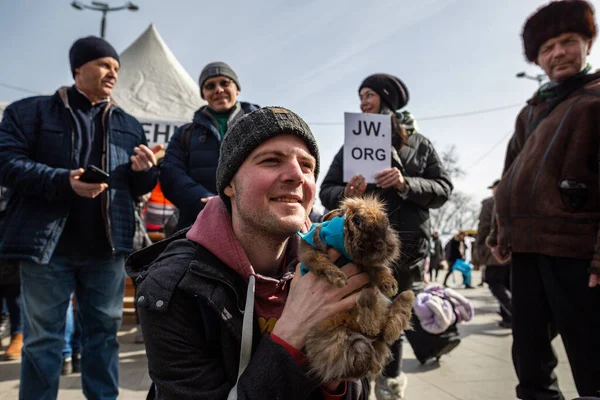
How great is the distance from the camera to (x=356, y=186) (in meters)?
2.74

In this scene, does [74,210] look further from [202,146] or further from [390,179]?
[390,179]

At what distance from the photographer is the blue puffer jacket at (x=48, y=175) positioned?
2.33 m

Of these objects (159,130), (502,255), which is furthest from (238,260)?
(159,130)

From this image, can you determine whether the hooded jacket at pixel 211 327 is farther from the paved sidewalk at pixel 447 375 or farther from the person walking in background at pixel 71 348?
the person walking in background at pixel 71 348

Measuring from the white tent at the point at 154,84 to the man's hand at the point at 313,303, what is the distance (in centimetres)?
557

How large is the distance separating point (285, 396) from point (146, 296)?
20.4 inches

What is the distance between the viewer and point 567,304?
2.15m

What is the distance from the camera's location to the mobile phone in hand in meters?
2.33

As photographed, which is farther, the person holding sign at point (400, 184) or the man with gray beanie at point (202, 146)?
the person holding sign at point (400, 184)

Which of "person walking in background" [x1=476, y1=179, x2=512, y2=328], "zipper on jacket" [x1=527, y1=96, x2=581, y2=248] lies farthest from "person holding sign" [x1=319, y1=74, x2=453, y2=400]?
"person walking in background" [x1=476, y1=179, x2=512, y2=328]

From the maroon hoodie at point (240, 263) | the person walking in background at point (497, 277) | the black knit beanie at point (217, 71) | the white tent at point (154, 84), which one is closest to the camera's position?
the maroon hoodie at point (240, 263)

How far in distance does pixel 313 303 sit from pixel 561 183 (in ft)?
5.61

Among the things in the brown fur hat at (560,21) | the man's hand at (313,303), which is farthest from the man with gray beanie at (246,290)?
the brown fur hat at (560,21)

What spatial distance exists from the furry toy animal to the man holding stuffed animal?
0.04 metres
